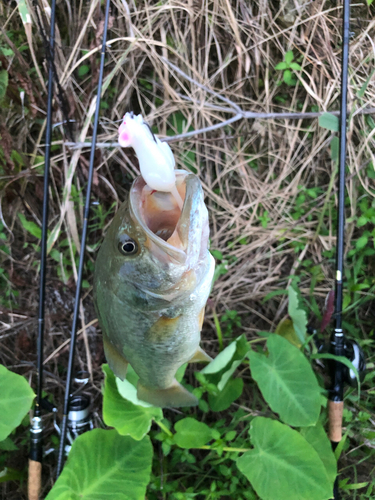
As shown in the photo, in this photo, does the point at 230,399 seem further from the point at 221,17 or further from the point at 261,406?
the point at 221,17

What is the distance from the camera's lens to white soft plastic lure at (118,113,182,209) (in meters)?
0.95

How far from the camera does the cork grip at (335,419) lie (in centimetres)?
185

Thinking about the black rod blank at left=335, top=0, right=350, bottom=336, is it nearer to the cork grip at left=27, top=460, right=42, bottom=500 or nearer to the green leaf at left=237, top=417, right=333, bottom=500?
the green leaf at left=237, top=417, right=333, bottom=500

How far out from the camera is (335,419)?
73.3 inches

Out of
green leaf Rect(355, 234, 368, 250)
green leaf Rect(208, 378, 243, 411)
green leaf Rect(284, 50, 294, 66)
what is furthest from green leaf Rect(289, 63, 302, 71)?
green leaf Rect(208, 378, 243, 411)

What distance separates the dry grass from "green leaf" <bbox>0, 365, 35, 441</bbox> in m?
0.76

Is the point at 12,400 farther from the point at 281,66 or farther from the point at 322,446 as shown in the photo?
the point at 281,66

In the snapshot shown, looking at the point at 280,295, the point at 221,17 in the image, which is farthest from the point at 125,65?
the point at 280,295

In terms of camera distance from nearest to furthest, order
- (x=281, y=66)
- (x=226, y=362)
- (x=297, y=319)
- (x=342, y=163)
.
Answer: (x=342, y=163)
(x=226, y=362)
(x=297, y=319)
(x=281, y=66)

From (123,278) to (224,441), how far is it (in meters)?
1.56

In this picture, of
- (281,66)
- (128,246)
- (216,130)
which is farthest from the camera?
(216,130)

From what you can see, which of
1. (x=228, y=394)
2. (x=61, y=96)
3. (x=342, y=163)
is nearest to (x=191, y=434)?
(x=228, y=394)

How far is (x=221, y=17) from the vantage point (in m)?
2.24

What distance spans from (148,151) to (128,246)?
31cm
